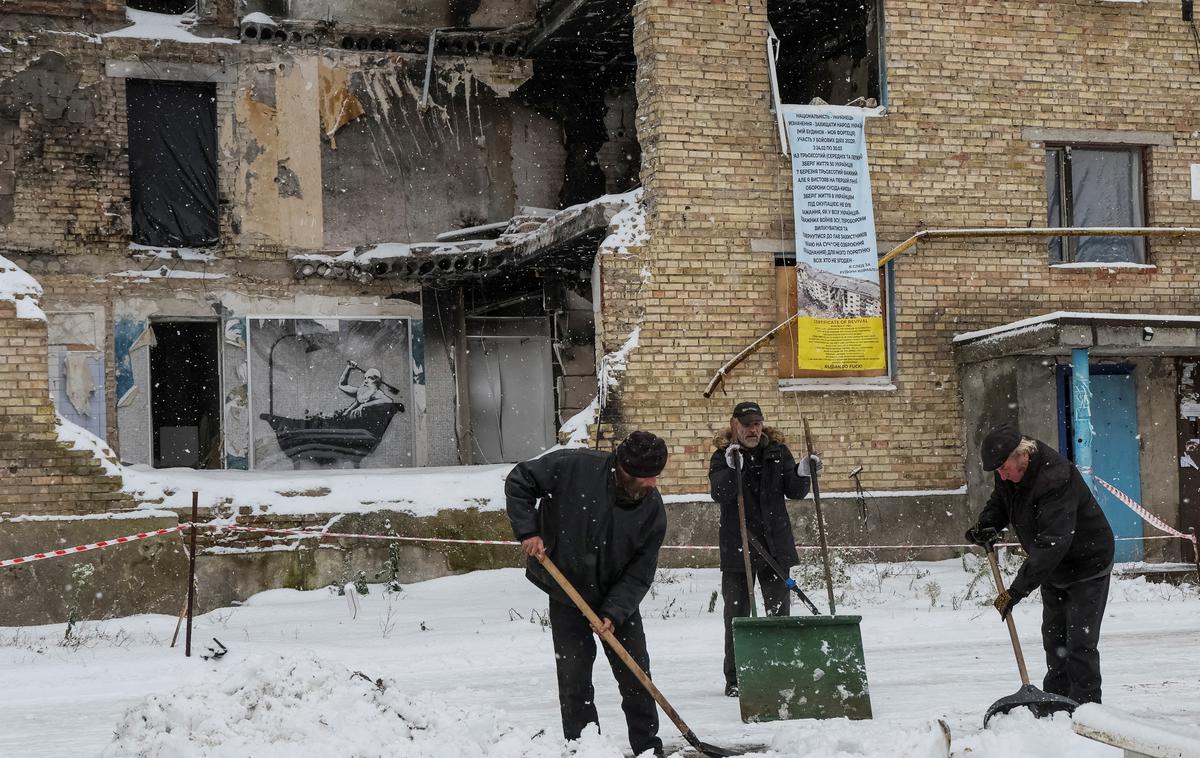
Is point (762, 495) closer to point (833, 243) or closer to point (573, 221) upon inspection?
point (833, 243)

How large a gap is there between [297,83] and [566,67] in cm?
360

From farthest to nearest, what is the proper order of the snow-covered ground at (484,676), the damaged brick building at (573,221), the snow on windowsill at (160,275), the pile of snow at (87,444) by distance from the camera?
the snow on windowsill at (160,275) < the damaged brick building at (573,221) < the pile of snow at (87,444) < the snow-covered ground at (484,676)

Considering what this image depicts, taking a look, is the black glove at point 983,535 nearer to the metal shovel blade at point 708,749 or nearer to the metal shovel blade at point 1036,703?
the metal shovel blade at point 1036,703

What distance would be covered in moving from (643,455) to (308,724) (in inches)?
71.6

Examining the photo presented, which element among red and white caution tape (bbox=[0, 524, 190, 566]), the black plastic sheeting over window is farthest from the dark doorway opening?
red and white caution tape (bbox=[0, 524, 190, 566])

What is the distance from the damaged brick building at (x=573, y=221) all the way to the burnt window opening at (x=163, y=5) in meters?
0.05

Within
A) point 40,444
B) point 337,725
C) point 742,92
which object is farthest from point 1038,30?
point 337,725

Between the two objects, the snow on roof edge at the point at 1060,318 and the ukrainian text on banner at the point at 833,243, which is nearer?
the snow on roof edge at the point at 1060,318

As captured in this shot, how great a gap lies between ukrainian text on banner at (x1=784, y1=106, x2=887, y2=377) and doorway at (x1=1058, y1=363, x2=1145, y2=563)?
2.78 meters

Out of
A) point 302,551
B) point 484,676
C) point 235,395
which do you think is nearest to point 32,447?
point 302,551

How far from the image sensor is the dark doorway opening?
1747cm

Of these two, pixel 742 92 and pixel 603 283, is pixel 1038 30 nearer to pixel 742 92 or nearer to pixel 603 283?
pixel 742 92

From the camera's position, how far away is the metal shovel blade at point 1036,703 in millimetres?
6172

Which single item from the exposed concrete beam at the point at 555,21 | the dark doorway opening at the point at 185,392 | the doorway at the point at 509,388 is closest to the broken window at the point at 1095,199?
the exposed concrete beam at the point at 555,21
